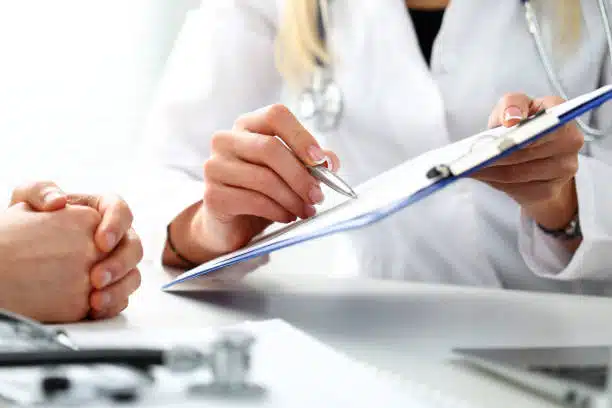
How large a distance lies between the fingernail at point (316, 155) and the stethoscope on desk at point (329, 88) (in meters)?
0.32

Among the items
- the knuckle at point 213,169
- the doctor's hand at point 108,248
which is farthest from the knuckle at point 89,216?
the knuckle at point 213,169

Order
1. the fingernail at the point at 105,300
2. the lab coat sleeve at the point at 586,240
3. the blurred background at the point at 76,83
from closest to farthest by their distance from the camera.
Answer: the fingernail at the point at 105,300
the lab coat sleeve at the point at 586,240
the blurred background at the point at 76,83

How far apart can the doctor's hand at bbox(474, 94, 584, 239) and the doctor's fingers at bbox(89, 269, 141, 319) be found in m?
0.27

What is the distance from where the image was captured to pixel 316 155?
2.15ft

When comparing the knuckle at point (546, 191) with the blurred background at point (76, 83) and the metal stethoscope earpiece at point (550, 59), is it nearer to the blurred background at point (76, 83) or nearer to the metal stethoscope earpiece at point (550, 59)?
the metal stethoscope earpiece at point (550, 59)

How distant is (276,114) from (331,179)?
0.27 ft

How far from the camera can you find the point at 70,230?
0.61m

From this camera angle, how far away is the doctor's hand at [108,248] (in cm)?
59

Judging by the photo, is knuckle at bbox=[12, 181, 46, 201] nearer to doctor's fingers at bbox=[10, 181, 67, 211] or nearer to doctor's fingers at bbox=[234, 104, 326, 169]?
doctor's fingers at bbox=[10, 181, 67, 211]

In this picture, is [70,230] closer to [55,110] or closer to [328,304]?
[328,304]

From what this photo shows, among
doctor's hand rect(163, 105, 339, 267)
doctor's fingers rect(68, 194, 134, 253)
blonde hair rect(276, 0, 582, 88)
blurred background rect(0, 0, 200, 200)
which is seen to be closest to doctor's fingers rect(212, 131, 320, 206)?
doctor's hand rect(163, 105, 339, 267)

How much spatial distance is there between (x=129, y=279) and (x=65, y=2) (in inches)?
37.2

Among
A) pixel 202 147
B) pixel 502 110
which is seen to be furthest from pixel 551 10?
pixel 202 147

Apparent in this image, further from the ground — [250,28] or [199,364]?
[250,28]
